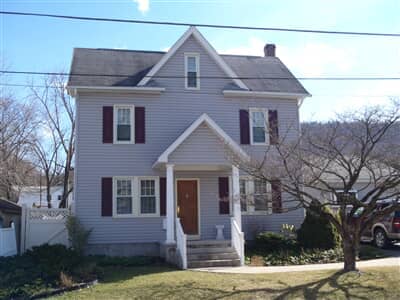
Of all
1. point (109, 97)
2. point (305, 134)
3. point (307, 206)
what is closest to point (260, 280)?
point (307, 206)


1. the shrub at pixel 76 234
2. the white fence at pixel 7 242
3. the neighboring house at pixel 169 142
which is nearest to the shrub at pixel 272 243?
the neighboring house at pixel 169 142

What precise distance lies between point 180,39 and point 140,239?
322 inches

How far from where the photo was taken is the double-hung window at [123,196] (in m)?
16.3

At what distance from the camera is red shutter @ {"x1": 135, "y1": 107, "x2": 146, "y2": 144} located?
1681 cm

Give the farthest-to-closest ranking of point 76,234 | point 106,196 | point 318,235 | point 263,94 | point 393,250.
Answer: point 263,94 < point 393,250 < point 106,196 < point 318,235 < point 76,234

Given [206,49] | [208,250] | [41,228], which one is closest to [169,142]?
[206,49]

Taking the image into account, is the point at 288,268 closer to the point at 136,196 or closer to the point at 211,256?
the point at 211,256

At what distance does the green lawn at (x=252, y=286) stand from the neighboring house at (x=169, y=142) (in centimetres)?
371

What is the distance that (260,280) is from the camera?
34.4 ft

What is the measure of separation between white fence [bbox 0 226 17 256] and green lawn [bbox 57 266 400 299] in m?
4.84

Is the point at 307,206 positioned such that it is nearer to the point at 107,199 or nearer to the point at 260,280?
the point at 260,280

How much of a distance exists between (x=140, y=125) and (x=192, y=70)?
3.22 metres

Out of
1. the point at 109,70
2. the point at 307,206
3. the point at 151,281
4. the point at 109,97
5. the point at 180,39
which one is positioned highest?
the point at 180,39

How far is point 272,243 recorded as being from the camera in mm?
15859
